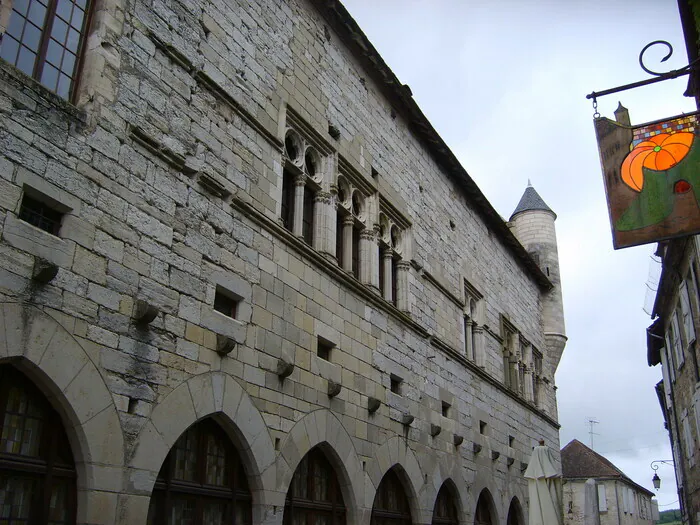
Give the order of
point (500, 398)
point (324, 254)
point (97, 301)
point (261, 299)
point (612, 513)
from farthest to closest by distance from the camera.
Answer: point (612, 513), point (500, 398), point (324, 254), point (261, 299), point (97, 301)

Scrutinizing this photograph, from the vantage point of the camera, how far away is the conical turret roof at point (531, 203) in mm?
23766

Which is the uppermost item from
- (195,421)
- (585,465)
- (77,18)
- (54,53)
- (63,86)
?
(77,18)

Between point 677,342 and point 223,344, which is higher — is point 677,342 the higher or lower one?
the higher one

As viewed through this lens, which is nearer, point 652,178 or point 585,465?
point 652,178

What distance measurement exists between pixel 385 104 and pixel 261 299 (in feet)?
20.4

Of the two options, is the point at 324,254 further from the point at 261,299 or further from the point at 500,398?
the point at 500,398

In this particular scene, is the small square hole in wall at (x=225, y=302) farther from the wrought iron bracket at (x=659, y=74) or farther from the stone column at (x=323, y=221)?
the wrought iron bracket at (x=659, y=74)

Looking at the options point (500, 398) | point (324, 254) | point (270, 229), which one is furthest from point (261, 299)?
point (500, 398)

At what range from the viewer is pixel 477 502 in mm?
13906

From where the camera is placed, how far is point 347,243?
10781 millimetres

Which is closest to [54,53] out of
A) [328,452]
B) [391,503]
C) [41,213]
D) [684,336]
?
[41,213]

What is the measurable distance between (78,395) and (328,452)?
4247 millimetres

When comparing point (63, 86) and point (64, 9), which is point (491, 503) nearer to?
point (63, 86)

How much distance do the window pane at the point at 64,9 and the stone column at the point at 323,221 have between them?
440 cm
